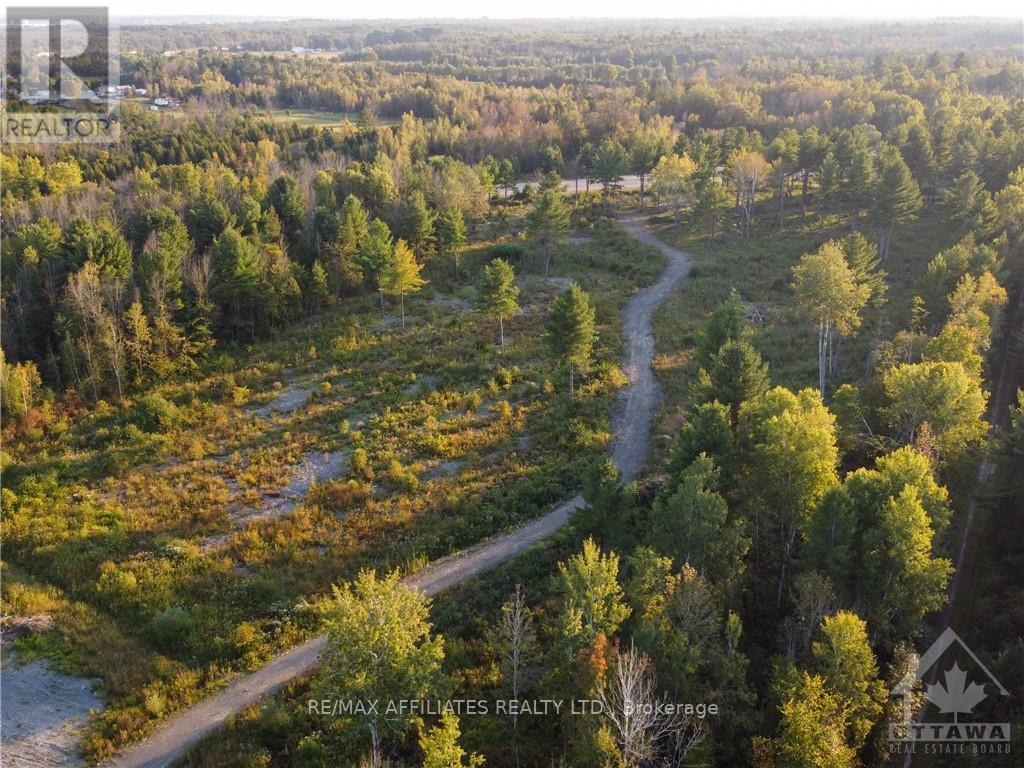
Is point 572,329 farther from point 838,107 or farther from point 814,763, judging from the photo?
point 838,107

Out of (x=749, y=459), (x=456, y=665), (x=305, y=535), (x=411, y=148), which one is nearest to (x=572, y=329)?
(x=749, y=459)

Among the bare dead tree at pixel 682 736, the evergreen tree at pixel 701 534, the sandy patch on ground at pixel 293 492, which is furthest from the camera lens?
the sandy patch on ground at pixel 293 492

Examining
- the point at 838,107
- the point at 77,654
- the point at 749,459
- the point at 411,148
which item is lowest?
the point at 77,654

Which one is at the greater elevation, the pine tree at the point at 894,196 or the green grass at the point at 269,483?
the pine tree at the point at 894,196

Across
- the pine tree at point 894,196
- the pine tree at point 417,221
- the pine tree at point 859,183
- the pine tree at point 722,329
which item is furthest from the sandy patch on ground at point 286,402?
the pine tree at point 859,183

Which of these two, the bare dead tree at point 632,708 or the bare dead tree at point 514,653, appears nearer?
the bare dead tree at point 632,708

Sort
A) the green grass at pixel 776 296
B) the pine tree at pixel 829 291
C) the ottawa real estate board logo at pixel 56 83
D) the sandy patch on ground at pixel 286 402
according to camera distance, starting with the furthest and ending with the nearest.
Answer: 1. the ottawa real estate board logo at pixel 56 83
2. the green grass at pixel 776 296
3. the sandy patch on ground at pixel 286 402
4. the pine tree at pixel 829 291

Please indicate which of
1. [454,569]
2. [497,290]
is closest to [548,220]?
[497,290]

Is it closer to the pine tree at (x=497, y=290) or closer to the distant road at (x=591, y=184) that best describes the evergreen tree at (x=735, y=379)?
the pine tree at (x=497, y=290)
